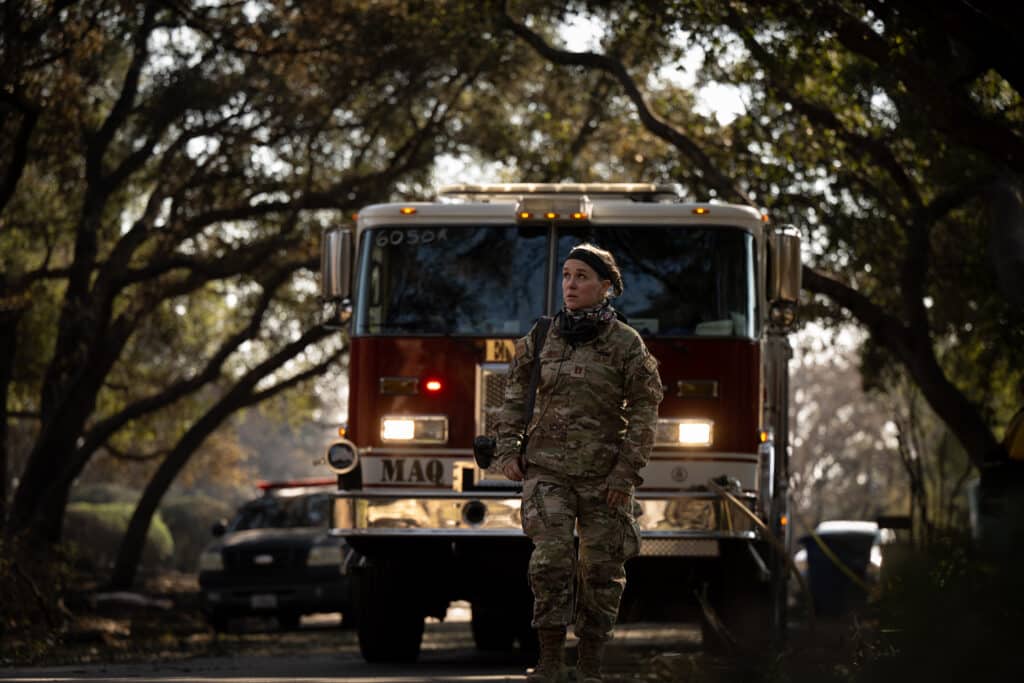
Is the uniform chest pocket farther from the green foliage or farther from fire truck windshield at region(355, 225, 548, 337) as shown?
the green foliage

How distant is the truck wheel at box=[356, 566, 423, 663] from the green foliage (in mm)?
26561

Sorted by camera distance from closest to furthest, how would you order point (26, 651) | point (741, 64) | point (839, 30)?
point (839, 30) → point (26, 651) → point (741, 64)

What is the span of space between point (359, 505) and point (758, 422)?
2641 mm

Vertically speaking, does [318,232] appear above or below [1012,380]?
above

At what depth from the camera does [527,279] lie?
41.1 feet

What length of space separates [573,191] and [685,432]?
228 cm

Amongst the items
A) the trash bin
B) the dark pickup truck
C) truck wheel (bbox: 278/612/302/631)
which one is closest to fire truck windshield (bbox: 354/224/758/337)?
the dark pickup truck

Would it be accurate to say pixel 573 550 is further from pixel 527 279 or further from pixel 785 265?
pixel 785 265

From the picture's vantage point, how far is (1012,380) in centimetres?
2564

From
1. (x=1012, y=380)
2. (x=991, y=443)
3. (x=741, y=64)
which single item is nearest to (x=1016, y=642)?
(x=991, y=443)

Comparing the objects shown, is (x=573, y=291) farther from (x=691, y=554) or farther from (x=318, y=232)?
(x=318, y=232)

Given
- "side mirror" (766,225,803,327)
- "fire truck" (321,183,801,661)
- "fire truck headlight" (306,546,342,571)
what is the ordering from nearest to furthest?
1. "fire truck" (321,183,801,661)
2. "side mirror" (766,225,803,327)
3. "fire truck headlight" (306,546,342,571)

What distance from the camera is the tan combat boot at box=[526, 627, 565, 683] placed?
27.9 feet

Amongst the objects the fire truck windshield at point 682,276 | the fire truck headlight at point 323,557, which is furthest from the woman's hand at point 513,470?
the fire truck headlight at point 323,557
